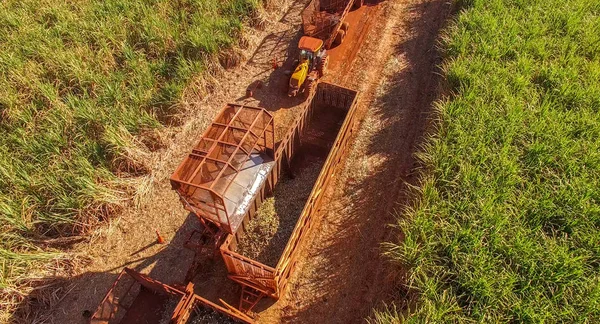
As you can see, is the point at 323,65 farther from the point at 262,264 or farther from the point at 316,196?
the point at 262,264

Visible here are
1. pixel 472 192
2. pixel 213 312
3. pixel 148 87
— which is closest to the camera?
pixel 213 312

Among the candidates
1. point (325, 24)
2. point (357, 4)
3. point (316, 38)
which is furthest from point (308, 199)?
point (357, 4)

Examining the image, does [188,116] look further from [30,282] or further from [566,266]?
[566,266]

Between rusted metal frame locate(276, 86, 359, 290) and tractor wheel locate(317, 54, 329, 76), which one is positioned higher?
tractor wheel locate(317, 54, 329, 76)

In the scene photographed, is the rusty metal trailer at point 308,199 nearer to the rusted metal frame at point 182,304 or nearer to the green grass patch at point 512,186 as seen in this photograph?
the rusted metal frame at point 182,304

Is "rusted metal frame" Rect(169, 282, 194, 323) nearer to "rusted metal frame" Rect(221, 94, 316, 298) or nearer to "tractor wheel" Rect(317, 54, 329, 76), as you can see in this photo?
"rusted metal frame" Rect(221, 94, 316, 298)

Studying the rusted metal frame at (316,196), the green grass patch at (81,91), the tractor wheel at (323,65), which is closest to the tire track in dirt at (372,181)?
the rusted metal frame at (316,196)

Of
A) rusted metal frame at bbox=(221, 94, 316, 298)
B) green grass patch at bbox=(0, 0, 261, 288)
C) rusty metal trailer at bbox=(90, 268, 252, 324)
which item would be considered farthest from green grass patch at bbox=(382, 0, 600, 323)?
green grass patch at bbox=(0, 0, 261, 288)

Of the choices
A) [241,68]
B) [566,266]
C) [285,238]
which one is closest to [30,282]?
[285,238]
